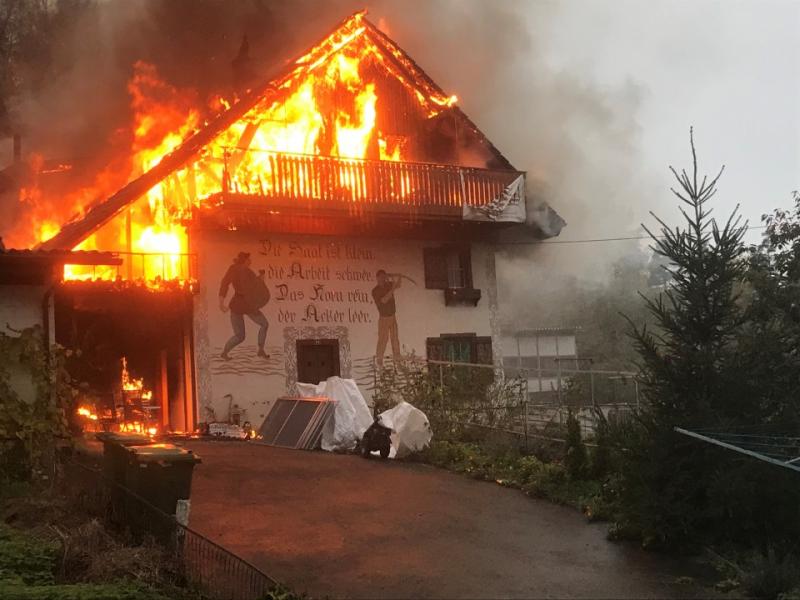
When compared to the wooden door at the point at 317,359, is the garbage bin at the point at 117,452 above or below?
below

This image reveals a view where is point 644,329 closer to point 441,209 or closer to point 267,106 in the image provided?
point 441,209

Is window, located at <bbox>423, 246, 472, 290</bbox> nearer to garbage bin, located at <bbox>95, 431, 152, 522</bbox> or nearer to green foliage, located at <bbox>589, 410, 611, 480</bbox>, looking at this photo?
green foliage, located at <bbox>589, 410, 611, 480</bbox>

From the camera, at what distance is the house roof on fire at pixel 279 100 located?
15.3 metres

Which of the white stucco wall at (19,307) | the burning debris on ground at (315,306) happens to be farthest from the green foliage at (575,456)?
the white stucco wall at (19,307)

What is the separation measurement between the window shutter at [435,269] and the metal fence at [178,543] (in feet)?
38.0

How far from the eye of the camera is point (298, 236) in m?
18.0

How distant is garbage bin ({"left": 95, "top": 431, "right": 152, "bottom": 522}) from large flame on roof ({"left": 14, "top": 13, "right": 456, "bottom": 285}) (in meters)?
7.45

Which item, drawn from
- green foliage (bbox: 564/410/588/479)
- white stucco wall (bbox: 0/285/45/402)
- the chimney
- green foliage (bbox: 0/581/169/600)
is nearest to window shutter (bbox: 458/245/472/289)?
green foliage (bbox: 564/410/588/479)

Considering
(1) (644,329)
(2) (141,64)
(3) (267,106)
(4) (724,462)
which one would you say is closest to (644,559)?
(4) (724,462)

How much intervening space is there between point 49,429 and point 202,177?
7.59 m

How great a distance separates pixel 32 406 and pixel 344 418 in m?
5.28

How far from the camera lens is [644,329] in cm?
866

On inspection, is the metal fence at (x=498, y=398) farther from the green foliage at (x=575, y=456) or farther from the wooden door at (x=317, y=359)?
the wooden door at (x=317, y=359)

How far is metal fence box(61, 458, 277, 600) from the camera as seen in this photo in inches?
244
